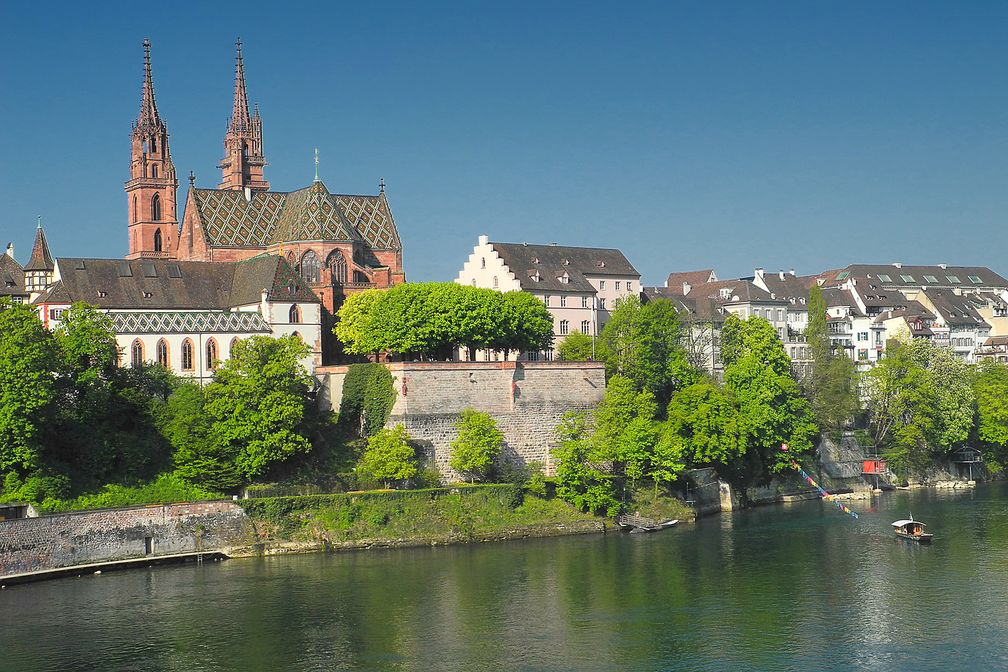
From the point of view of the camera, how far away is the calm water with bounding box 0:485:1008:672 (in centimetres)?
5062

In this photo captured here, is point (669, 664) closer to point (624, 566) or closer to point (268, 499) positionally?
point (624, 566)

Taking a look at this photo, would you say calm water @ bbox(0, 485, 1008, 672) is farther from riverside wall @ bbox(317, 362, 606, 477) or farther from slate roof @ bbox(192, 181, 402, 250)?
slate roof @ bbox(192, 181, 402, 250)

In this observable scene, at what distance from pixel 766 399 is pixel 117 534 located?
44.0 meters

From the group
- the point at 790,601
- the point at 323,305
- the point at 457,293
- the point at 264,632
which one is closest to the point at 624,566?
the point at 790,601

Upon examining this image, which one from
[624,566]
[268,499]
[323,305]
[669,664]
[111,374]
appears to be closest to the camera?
[669,664]

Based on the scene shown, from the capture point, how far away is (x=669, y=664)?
163 ft

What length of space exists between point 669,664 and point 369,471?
30306 millimetres

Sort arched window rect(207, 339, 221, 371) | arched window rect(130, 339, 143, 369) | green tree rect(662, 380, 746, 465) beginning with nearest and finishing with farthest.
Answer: arched window rect(130, 339, 143, 369), arched window rect(207, 339, 221, 371), green tree rect(662, 380, 746, 465)

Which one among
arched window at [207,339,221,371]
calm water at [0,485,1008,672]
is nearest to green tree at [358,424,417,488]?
calm water at [0,485,1008,672]

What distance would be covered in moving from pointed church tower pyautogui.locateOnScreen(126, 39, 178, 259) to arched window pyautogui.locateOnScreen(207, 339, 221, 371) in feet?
83.3

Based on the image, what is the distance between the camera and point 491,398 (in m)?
84.4

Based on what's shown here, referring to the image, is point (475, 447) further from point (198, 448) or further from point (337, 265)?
point (337, 265)

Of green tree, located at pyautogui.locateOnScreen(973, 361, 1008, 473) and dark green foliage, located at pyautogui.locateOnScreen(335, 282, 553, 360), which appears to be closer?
dark green foliage, located at pyautogui.locateOnScreen(335, 282, 553, 360)

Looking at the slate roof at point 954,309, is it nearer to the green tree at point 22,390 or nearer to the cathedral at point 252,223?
the cathedral at point 252,223
